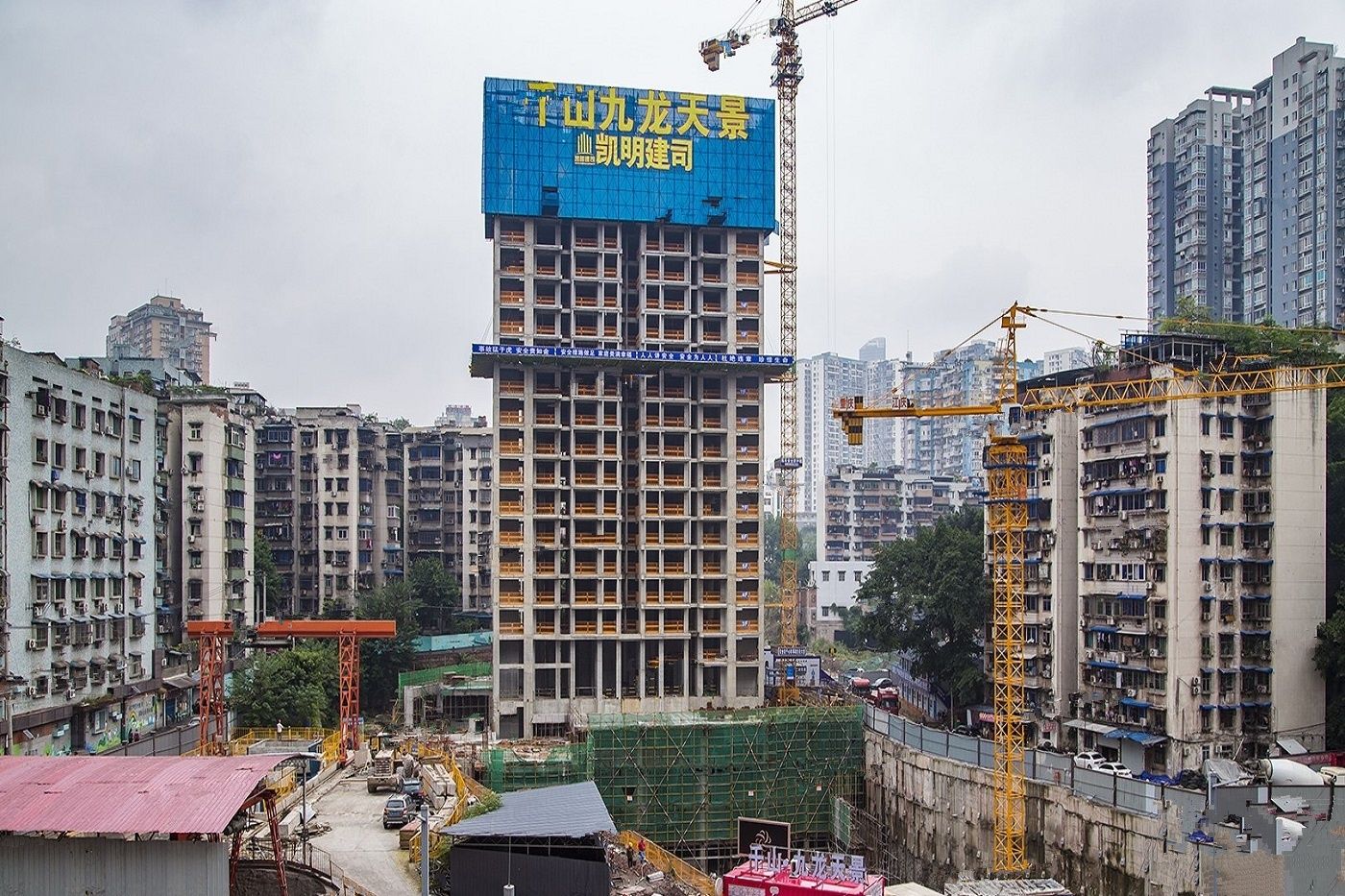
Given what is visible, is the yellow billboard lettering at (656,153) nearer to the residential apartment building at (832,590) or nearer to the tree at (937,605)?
the tree at (937,605)

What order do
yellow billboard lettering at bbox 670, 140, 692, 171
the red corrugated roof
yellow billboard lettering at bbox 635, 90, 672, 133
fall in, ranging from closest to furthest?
1. the red corrugated roof
2. yellow billboard lettering at bbox 635, 90, 672, 133
3. yellow billboard lettering at bbox 670, 140, 692, 171

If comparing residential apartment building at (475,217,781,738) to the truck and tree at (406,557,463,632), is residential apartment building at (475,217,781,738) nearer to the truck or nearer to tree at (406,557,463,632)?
the truck

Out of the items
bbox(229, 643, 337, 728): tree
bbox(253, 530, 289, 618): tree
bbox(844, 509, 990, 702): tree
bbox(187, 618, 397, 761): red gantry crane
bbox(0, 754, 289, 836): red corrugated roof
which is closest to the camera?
bbox(0, 754, 289, 836): red corrugated roof

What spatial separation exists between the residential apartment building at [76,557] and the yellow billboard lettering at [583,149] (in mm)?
26493

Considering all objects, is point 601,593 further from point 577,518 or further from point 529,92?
point 529,92

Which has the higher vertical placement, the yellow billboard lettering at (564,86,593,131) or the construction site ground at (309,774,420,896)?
the yellow billboard lettering at (564,86,593,131)

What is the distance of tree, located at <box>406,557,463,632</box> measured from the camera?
85375 mm

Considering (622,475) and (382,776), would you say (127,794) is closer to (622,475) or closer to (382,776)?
(382,776)

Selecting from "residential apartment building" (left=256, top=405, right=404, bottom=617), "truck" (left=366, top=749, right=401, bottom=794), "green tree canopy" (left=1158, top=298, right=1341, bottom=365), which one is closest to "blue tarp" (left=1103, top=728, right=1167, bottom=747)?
"green tree canopy" (left=1158, top=298, right=1341, bottom=365)

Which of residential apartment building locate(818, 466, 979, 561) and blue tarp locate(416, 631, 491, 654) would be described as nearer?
blue tarp locate(416, 631, 491, 654)

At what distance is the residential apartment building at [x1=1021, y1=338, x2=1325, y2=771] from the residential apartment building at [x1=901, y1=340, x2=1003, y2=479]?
92204 mm

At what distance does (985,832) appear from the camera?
148 ft

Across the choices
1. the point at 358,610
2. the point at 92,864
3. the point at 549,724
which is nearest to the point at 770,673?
the point at 549,724

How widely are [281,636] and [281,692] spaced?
4938mm
